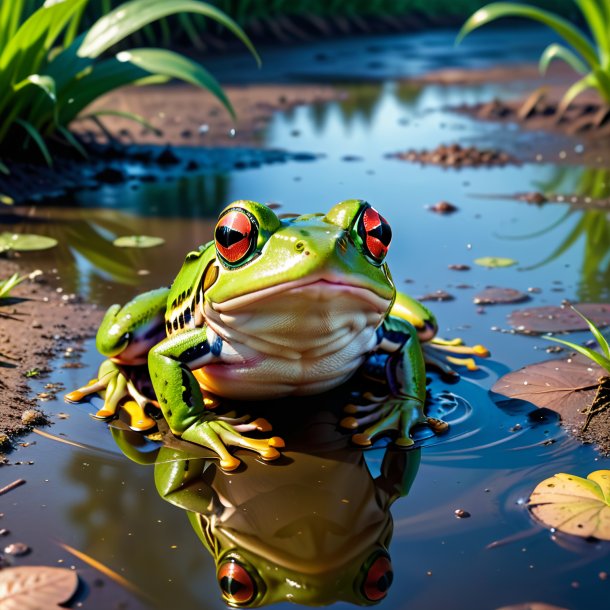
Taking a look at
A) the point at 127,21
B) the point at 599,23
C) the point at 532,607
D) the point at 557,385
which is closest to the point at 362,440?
the point at 557,385

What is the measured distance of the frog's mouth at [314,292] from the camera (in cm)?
246

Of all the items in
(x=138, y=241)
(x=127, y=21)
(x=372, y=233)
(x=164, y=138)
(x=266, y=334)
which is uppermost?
(x=372, y=233)

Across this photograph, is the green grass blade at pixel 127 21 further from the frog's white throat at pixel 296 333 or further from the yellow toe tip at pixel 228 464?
the yellow toe tip at pixel 228 464

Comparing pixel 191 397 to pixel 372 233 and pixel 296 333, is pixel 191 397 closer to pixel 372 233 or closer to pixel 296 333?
pixel 296 333

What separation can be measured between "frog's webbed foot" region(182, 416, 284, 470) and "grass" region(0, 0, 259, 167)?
289cm

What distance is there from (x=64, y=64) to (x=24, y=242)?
136 centimetres

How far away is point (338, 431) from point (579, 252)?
8.20 feet

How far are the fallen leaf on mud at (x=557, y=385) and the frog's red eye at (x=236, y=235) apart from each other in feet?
3.52

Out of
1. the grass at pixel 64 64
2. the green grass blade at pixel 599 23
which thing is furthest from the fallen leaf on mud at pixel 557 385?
the green grass blade at pixel 599 23

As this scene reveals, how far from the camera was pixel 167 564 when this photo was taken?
2.24 metres

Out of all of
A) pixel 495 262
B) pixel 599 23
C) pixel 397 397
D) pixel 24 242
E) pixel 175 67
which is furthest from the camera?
pixel 599 23

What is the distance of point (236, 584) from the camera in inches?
85.0

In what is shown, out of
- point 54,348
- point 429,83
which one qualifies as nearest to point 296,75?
point 429,83

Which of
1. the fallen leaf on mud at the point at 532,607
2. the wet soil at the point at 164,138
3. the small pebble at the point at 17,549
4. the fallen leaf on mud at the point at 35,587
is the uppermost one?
the fallen leaf on mud at the point at 532,607
